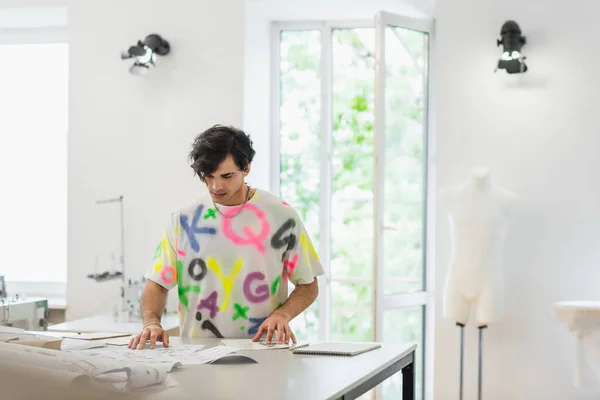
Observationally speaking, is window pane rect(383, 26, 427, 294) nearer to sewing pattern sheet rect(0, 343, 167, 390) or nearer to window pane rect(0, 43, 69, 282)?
window pane rect(0, 43, 69, 282)

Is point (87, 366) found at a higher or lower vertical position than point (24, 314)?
higher

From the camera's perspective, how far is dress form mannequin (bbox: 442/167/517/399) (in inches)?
179

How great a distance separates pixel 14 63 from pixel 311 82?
206cm

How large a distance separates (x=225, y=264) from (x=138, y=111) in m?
2.76

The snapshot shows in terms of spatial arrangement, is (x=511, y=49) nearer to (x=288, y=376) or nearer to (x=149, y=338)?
(x=149, y=338)

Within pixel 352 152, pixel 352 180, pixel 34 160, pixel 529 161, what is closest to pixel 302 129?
pixel 352 152

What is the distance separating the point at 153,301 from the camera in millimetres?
2787

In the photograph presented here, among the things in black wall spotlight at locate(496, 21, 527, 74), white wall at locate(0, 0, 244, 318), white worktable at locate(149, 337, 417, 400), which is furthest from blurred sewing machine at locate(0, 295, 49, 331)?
black wall spotlight at locate(496, 21, 527, 74)

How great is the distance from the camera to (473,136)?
5.02 metres

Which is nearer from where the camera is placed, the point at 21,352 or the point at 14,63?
the point at 21,352

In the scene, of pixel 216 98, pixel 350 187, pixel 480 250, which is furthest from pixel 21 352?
pixel 350 187

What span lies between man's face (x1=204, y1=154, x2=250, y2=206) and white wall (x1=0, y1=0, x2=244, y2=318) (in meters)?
2.41

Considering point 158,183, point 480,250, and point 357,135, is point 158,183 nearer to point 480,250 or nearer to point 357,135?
point 357,135

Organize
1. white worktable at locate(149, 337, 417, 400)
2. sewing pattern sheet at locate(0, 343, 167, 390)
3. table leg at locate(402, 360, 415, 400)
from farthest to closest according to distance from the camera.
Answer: table leg at locate(402, 360, 415, 400) → white worktable at locate(149, 337, 417, 400) → sewing pattern sheet at locate(0, 343, 167, 390)
